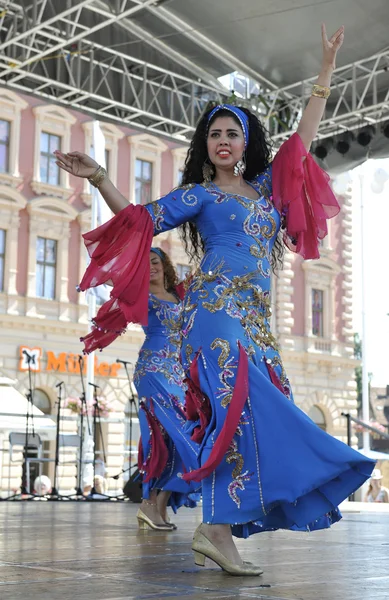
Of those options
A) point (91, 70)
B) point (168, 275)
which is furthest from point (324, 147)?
point (168, 275)

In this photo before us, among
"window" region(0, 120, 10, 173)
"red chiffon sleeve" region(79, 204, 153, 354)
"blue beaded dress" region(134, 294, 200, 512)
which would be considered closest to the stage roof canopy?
"blue beaded dress" region(134, 294, 200, 512)

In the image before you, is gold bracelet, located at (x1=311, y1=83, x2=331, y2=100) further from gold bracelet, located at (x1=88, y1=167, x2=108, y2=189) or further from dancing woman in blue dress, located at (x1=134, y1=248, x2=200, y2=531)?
dancing woman in blue dress, located at (x1=134, y1=248, x2=200, y2=531)

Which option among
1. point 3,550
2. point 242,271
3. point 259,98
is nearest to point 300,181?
point 242,271

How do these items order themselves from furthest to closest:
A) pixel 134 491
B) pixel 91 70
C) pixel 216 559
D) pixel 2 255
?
pixel 2 255, pixel 91 70, pixel 134 491, pixel 216 559

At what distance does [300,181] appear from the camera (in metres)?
3.57

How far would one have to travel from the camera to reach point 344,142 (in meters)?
13.4

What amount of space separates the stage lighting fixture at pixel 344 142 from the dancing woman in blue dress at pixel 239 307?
973cm

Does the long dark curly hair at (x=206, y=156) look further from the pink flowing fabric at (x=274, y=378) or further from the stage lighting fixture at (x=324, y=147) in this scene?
the stage lighting fixture at (x=324, y=147)

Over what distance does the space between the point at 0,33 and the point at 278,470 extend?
40.5 ft

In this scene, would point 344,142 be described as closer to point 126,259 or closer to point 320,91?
point 320,91

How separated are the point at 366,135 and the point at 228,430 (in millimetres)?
10652

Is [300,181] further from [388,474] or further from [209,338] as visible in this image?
[388,474]

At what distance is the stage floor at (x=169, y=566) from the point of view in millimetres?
2443

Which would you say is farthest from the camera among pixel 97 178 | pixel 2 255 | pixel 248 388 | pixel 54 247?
pixel 54 247
